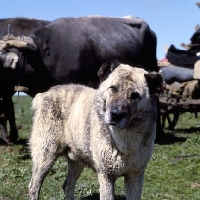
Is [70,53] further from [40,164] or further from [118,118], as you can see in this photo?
[118,118]

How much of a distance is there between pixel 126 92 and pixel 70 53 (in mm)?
5525

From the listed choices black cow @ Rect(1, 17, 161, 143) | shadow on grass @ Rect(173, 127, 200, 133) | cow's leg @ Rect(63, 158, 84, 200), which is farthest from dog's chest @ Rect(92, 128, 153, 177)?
shadow on grass @ Rect(173, 127, 200, 133)

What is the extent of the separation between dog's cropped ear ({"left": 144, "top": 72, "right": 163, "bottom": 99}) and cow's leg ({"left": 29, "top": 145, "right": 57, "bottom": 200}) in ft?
5.07

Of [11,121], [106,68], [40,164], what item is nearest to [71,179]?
[40,164]

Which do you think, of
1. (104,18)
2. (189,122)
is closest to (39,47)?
(104,18)

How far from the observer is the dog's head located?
4.48 metres

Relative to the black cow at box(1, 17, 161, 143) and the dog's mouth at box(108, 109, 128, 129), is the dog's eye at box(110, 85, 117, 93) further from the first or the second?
the black cow at box(1, 17, 161, 143)

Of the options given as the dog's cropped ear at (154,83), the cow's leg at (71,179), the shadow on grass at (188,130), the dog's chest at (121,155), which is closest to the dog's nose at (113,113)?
the dog's chest at (121,155)

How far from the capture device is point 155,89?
15.9 feet

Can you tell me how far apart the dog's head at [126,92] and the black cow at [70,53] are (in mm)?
4912

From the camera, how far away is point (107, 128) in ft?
16.2

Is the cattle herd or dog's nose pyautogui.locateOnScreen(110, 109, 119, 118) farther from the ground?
dog's nose pyautogui.locateOnScreen(110, 109, 119, 118)

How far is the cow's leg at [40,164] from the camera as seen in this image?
5797mm

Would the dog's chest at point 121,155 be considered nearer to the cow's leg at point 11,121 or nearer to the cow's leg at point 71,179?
the cow's leg at point 71,179
